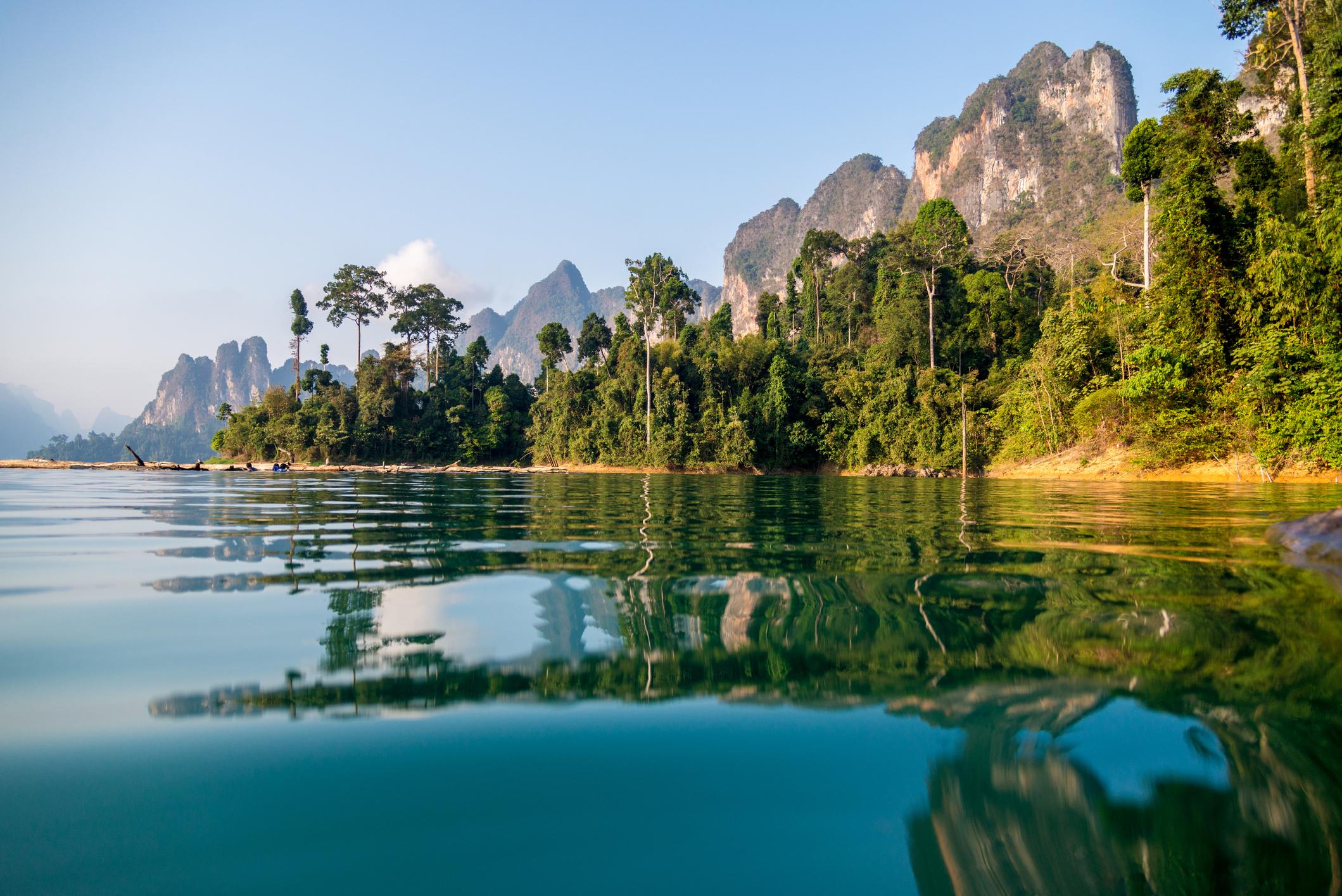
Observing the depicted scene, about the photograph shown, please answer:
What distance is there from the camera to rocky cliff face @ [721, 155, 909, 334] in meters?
131

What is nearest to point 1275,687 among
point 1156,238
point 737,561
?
point 737,561

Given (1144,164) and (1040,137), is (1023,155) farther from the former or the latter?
(1144,164)

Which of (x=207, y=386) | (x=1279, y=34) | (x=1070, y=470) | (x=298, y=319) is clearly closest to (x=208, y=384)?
(x=207, y=386)

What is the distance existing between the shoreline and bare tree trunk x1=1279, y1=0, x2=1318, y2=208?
7029 millimetres

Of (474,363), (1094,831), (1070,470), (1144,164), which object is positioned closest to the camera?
(1094,831)

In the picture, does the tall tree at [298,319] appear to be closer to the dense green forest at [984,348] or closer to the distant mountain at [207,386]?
the dense green forest at [984,348]

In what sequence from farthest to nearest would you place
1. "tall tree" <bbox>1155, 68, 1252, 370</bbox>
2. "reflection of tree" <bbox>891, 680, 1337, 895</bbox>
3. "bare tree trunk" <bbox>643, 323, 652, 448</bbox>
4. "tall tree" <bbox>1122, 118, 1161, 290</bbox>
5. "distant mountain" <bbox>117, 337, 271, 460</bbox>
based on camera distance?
"distant mountain" <bbox>117, 337, 271, 460</bbox> → "bare tree trunk" <bbox>643, 323, 652, 448</bbox> → "tall tree" <bbox>1122, 118, 1161, 290</bbox> → "tall tree" <bbox>1155, 68, 1252, 370</bbox> → "reflection of tree" <bbox>891, 680, 1337, 895</bbox>

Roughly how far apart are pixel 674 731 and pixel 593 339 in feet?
173

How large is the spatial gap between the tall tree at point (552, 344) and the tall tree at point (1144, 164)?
35.6m

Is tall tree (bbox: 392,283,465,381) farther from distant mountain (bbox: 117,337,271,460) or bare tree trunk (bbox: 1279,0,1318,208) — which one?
distant mountain (bbox: 117,337,271,460)

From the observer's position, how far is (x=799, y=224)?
151500 millimetres

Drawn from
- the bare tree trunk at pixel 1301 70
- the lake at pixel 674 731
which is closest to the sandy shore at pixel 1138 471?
the bare tree trunk at pixel 1301 70

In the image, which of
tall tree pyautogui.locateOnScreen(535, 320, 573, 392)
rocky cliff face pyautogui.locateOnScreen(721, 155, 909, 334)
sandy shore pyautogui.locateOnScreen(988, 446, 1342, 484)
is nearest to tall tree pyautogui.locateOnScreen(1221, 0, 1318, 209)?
sandy shore pyautogui.locateOnScreen(988, 446, 1342, 484)

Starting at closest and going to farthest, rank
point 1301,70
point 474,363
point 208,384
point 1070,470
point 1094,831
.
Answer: point 1094,831 < point 1301,70 < point 1070,470 < point 474,363 < point 208,384
